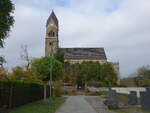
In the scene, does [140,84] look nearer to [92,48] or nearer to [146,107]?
[92,48]

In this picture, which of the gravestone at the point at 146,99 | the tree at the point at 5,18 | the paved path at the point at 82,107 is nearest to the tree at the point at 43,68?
the paved path at the point at 82,107

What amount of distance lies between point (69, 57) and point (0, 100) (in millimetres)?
106227

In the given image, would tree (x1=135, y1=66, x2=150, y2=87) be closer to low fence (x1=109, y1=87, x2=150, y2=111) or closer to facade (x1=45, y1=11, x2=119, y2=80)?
facade (x1=45, y1=11, x2=119, y2=80)

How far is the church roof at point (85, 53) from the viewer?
428 ft

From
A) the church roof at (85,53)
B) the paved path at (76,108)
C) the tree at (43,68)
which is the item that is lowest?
the paved path at (76,108)

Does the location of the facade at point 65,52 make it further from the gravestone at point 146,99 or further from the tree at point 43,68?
the gravestone at point 146,99

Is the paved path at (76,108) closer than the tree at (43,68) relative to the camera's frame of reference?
Yes

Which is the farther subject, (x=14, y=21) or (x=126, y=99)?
(x=126, y=99)

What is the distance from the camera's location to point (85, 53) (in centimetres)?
13362

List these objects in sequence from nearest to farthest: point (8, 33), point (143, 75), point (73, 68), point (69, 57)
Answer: point (8, 33) → point (143, 75) → point (73, 68) → point (69, 57)

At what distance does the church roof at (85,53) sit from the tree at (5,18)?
107 meters

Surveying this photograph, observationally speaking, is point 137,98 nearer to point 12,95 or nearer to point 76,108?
point 76,108

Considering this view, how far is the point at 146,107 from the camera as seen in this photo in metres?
25.8

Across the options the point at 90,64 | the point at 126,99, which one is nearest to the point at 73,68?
the point at 90,64
